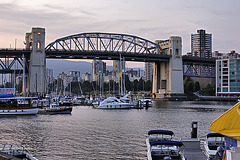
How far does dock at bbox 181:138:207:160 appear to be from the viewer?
21.6 m

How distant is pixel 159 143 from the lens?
21609mm

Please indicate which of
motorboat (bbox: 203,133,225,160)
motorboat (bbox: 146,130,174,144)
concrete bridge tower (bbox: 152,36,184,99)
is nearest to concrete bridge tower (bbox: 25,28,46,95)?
concrete bridge tower (bbox: 152,36,184,99)

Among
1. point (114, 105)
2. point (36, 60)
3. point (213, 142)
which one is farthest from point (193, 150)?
point (36, 60)

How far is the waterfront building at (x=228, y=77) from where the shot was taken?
463 ft

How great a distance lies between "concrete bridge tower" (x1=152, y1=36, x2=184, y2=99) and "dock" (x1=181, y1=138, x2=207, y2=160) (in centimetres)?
12036

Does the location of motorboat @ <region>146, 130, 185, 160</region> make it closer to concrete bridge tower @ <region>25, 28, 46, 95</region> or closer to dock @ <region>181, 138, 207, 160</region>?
dock @ <region>181, 138, 207, 160</region>

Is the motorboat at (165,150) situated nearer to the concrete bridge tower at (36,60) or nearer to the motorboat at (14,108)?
the motorboat at (14,108)

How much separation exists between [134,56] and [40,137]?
10722 cm

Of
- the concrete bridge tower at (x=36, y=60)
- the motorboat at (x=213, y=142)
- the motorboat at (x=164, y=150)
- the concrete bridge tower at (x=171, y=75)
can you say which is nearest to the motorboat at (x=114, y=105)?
the concrete bridge tower at (x=36, y=60)

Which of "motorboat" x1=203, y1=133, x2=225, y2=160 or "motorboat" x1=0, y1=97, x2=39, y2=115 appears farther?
"motorboat" x1=0, y1=97, x2=39, y2=115

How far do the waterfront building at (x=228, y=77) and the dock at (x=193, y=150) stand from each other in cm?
12138

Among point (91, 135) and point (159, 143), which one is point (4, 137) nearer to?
point (91, 135)

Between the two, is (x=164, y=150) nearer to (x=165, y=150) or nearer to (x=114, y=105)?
(x=165, y=150)

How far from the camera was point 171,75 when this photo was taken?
5694 inches
